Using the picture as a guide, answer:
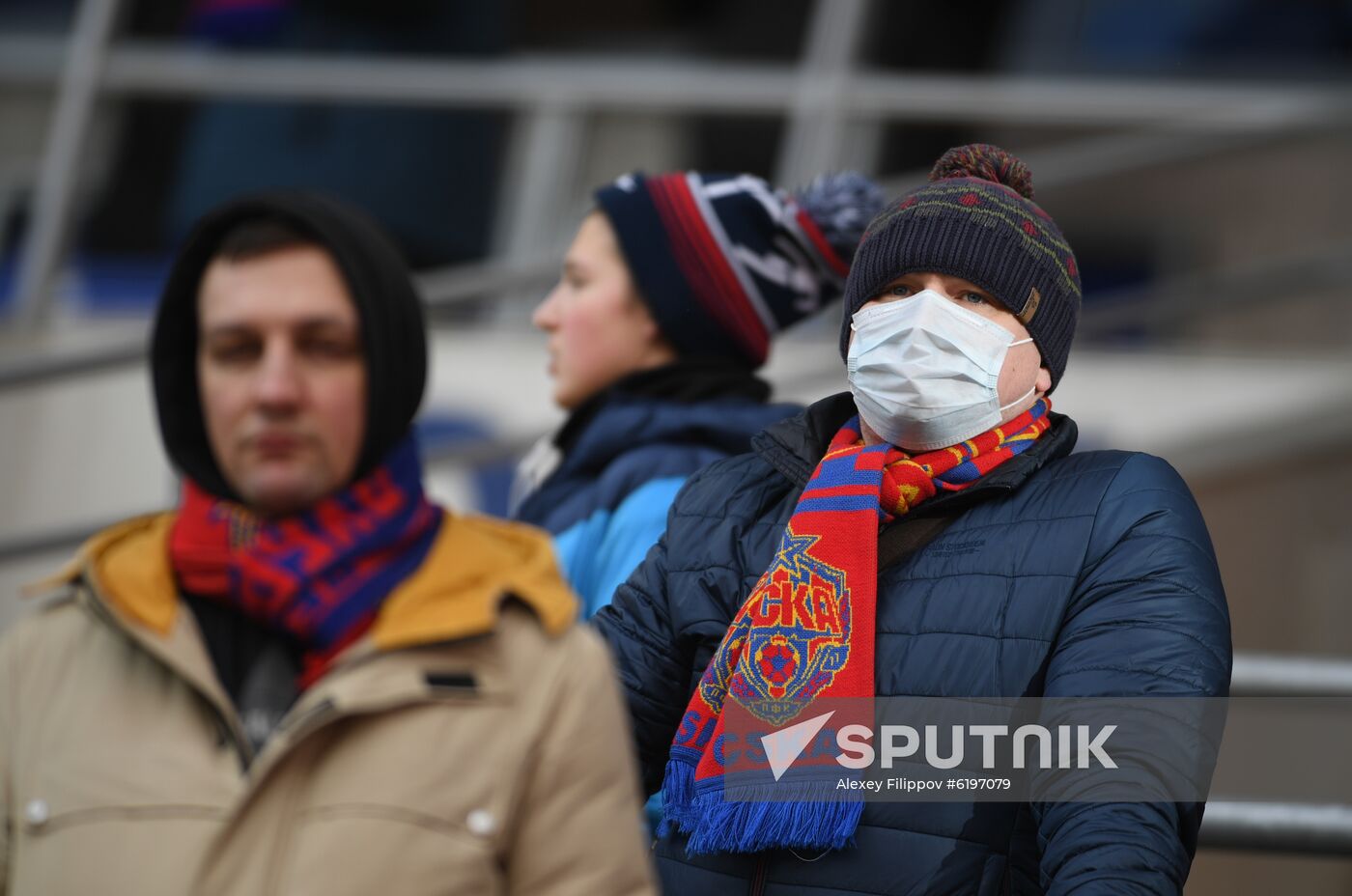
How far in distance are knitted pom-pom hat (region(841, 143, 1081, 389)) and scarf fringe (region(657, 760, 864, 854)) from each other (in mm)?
655

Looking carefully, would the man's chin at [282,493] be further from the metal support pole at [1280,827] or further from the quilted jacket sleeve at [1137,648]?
the metal support pole at [1280,827]

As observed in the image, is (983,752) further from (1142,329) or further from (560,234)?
(560,234)

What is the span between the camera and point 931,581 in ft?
→ 7.39

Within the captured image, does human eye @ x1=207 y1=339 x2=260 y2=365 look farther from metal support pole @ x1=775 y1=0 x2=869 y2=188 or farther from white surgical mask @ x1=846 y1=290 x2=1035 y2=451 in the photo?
metal support pole @ x1=775 y1=0 x2=869 y2=188

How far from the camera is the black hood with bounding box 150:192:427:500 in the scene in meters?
2.04

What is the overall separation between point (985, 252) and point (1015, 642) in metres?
0.54

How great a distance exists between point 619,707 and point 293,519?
0.42 metres

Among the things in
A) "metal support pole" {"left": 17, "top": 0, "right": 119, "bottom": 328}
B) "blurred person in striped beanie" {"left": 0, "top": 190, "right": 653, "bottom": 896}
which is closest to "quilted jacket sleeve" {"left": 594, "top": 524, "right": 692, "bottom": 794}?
"blurred person in striped beanie" {"left": 0, "top": 190, "right": 653, "bottom": 896}

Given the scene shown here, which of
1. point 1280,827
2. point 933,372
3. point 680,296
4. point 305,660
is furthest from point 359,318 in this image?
point 1280,827

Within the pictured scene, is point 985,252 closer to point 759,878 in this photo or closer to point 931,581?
point 931,581

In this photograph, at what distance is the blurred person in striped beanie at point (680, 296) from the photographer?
3.16 metres

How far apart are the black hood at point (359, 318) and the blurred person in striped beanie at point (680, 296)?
1.00 meters

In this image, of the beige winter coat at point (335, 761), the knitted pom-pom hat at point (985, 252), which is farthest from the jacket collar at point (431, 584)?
the knitted pom-pom hat at point (985, 252)

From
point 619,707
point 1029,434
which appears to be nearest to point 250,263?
point 619,707
